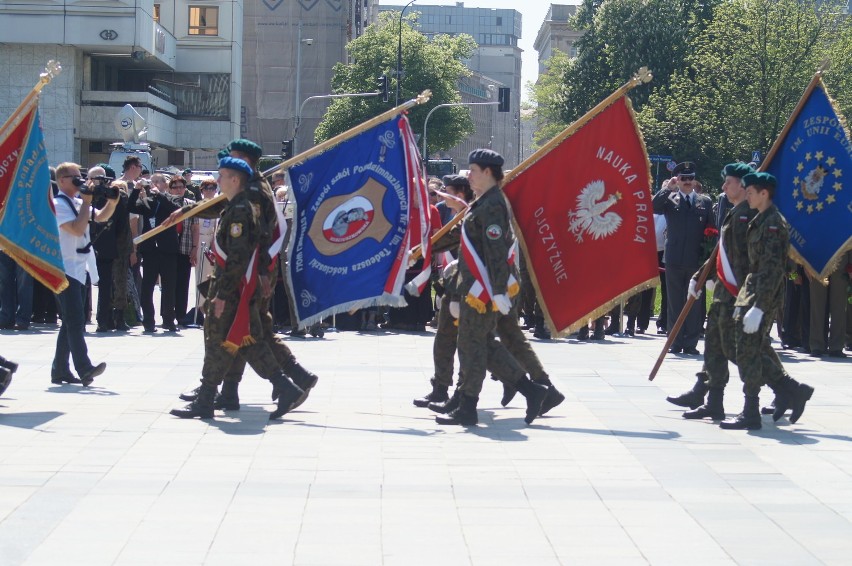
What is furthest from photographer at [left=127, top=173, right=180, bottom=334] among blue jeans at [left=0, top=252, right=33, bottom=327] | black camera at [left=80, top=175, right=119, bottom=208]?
black camera at [left=80, top=175, right=119, bottom=208]

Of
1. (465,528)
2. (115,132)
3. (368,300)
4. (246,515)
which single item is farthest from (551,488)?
(115,132)

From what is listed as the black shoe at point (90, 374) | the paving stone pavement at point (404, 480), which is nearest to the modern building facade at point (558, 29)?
the black shoe at point (90, 374)

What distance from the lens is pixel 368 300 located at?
10.2 meters

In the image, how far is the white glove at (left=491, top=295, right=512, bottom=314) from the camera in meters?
8.95

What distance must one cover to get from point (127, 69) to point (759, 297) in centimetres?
6140

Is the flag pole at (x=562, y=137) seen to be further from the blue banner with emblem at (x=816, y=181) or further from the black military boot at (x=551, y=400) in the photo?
the black military boot at (x=551, y=400)

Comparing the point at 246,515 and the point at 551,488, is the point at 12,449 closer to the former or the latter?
the point at 246,515

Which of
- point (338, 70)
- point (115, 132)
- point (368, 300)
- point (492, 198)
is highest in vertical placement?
point (338, 70)

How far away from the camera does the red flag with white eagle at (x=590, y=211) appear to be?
394 inches

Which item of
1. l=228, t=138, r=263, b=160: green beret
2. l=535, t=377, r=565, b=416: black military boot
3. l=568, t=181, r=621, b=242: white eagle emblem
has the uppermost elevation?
l=228, t=138, r=263, b=160: green beret

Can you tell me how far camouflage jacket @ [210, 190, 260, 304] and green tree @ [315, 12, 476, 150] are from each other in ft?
221

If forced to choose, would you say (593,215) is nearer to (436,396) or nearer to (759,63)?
(436,396)

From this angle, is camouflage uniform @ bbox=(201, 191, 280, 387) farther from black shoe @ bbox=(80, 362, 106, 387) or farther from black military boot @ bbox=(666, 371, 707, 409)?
black military boot @ bbox=(666, 371, 707, 409)

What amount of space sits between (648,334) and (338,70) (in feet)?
214
